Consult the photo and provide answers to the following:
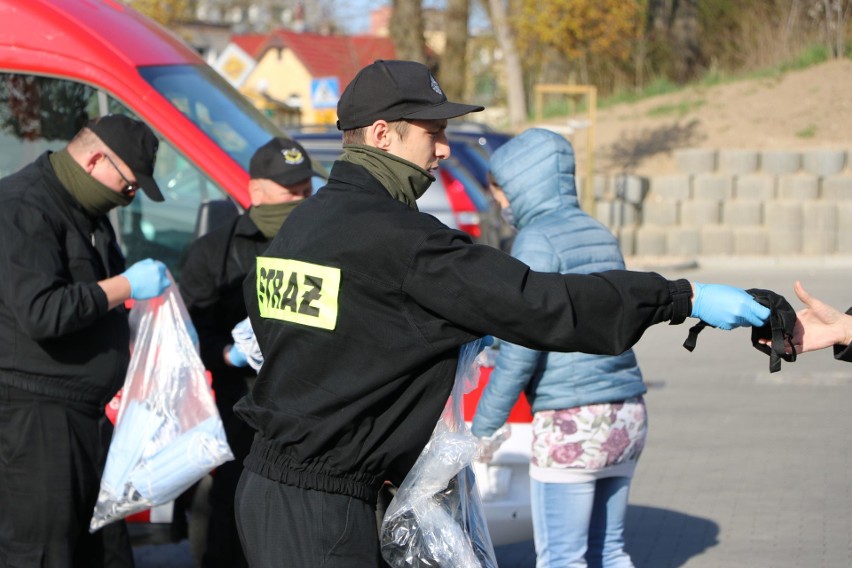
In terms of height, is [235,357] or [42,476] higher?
[235,357]

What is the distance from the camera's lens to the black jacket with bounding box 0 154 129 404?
374 cm

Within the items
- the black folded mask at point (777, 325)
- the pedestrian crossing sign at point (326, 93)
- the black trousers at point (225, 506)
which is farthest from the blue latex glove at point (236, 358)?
the pedestrian crossing sign at point (326, 93)

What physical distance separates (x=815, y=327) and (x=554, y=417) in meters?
1.25

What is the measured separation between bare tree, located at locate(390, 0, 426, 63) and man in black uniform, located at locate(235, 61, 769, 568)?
15.7 m

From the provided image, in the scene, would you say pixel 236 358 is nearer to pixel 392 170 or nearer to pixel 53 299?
pixel 53 299

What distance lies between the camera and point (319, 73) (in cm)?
5372

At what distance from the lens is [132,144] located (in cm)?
409

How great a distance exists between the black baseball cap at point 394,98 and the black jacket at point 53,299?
1.41 metres

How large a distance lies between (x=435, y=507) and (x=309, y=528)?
1.31 feet

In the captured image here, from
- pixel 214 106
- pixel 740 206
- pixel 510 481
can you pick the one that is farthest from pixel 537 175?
pixel 740 206

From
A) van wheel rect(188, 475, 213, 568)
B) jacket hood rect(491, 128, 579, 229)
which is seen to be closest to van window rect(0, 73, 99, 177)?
van wheel rect(188, 475, 213, 568)

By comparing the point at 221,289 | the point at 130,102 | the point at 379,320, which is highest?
the point at 130,102

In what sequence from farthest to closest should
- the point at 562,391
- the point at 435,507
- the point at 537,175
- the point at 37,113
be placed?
the point at 37,113 → the point at 537,175 → the point at 562,391 → the point at 435,507

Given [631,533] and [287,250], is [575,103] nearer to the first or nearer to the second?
[631,533]
